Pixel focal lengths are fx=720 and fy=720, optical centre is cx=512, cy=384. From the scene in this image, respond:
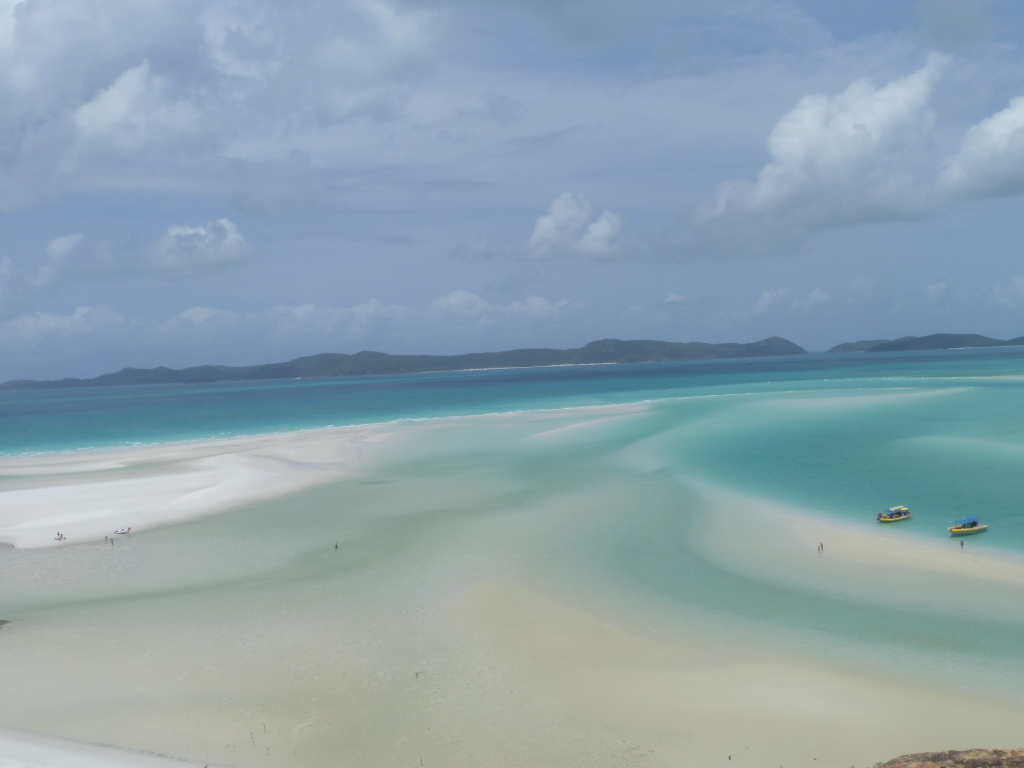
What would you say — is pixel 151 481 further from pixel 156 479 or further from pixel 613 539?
pixel 613 539

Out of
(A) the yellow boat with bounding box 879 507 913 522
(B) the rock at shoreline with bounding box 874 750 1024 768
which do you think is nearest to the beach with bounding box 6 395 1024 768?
(A) the yellow boat with bounding box 879 507 913 522

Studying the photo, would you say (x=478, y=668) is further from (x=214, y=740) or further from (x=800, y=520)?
(x=800, y=520)

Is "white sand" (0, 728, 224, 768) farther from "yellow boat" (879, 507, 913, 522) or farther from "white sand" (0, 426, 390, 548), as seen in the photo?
"yellow boat" (879, 507, 913, 522)

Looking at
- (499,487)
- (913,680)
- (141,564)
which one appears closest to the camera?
(913,680)

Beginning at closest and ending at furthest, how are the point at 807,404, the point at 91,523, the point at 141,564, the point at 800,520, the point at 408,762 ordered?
the point at 408,762 < the point at 141,564 < the point at 800,520 < the point at 91,523 < the point at 807,404

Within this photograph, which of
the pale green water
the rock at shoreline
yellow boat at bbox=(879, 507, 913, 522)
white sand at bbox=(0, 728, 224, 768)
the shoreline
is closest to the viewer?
the rock at shoreline

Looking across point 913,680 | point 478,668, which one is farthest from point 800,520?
point 478,668
